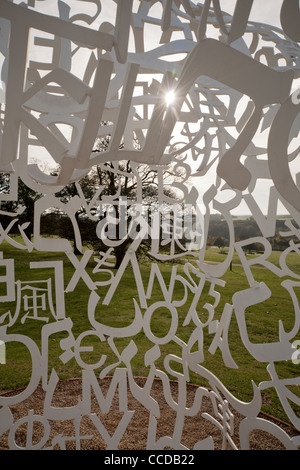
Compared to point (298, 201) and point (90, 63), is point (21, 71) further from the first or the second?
point (90, 63)

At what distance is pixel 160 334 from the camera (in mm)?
7898

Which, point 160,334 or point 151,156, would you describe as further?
point 160,334

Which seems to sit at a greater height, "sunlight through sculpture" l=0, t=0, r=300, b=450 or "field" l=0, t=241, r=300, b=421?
"sunlight through sculpture" l=0, t=0, r=300, b=450

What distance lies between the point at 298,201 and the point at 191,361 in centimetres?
246

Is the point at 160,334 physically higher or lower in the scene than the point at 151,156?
lower

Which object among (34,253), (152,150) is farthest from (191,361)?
(34,253)

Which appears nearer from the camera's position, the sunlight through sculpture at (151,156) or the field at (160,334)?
the sunlight through sculpture at (151,156)

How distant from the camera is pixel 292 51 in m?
4.27

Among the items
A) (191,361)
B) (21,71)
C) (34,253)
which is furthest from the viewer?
(34,253)

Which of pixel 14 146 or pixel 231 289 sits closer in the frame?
pixel 14 146

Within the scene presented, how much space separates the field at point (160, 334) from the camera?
18.5ft

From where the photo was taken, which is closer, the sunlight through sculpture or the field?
the sunlight through sculpture

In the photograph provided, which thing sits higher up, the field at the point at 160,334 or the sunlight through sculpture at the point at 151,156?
the sunlight through sculpture at the point at 151,156

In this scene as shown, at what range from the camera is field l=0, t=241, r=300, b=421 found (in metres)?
5.64
